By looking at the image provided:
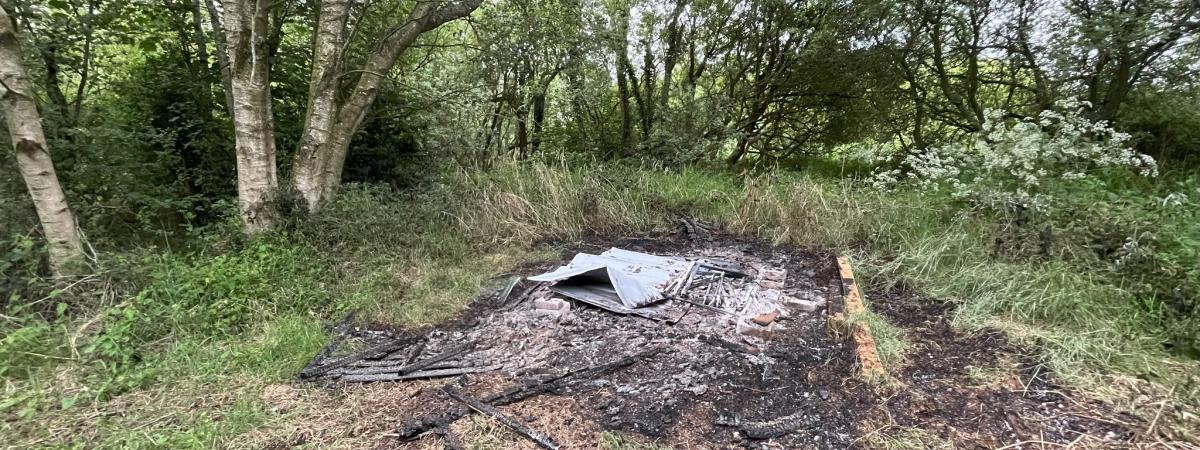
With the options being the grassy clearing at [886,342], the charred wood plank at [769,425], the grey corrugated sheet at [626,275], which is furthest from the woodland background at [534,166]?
the charred wood plank at [769,425]

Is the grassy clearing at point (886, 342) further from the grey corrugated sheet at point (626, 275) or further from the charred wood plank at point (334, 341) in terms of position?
the charred wood plank at point (334, 341)

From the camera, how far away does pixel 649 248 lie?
4758 mm

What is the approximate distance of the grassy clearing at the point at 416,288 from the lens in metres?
2.07

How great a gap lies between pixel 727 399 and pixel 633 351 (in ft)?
2.07

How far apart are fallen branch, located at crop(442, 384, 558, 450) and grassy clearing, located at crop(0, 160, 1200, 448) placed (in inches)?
30.8

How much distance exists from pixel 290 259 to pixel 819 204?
4.87 m

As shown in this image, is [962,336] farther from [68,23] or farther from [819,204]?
[68,23]

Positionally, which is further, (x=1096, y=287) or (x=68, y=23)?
(x=68, y=23)

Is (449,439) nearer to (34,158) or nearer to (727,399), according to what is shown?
(727,399)

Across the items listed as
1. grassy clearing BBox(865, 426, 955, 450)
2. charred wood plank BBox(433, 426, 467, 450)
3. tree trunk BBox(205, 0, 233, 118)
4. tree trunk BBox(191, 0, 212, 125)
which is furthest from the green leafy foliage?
grassy clearing BBox(865, 426, 955, 450)

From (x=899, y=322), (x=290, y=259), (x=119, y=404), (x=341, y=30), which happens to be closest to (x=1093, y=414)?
(x=899, y=322)

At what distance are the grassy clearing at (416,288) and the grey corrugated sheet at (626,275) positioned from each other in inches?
26.6

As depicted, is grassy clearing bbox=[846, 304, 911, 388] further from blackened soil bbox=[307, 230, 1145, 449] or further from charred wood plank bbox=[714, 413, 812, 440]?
charred wood plank bbox=[714, 413, 812, 440]

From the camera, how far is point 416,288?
3490mm
